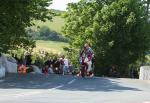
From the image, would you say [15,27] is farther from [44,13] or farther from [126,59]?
[126,59]

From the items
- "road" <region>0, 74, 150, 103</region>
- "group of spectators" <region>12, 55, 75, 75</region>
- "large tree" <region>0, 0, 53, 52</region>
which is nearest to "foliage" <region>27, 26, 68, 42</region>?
"large tree" <region>0, 0, 53, 52</region>

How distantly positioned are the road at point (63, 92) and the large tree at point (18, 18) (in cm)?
792

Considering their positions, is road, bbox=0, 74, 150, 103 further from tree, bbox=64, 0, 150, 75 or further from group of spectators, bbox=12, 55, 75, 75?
tree, bbox=64, 0, 150, 75

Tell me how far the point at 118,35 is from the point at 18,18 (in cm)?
2434

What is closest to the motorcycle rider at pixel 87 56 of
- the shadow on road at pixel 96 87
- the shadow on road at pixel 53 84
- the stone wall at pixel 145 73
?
the shadow on road at pixel 53 84

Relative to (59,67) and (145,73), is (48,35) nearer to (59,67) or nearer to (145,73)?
(59,67)

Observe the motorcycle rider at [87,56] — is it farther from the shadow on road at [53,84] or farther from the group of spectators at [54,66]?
the group of spectators at [54,66]

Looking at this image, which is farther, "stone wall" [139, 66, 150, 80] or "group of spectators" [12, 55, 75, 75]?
"group of spectators" [12, 55, 75, 75]

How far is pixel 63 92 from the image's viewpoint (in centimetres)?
2075

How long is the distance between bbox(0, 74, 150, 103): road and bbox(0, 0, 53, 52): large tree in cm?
792

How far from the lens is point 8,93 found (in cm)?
1955

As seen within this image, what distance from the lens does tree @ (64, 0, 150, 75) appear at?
60062 millimetres

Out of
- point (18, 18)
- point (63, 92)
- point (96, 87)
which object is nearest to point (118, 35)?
point (18, 18)

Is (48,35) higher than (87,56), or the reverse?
(48,35)
